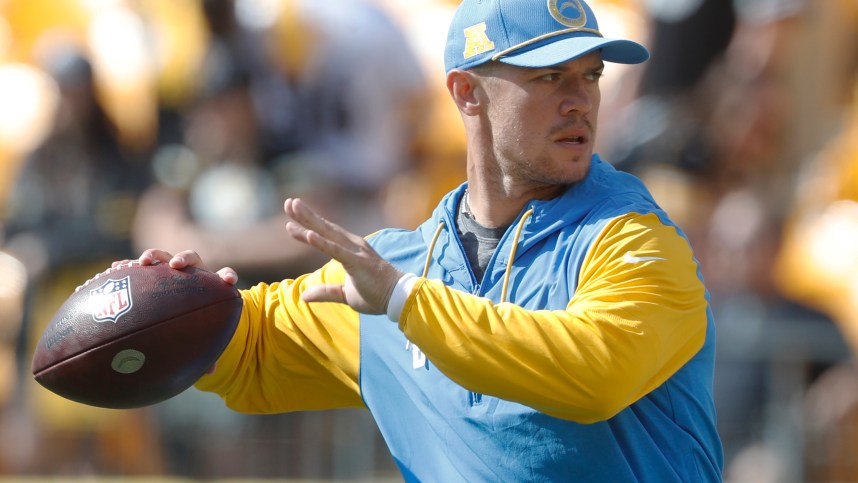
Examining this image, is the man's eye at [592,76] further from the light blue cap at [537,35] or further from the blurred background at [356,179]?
the blurred background at [356,179]

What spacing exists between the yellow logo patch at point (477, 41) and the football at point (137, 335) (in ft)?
3.15

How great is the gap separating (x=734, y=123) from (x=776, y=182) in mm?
459

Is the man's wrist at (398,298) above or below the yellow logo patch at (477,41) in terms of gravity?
below

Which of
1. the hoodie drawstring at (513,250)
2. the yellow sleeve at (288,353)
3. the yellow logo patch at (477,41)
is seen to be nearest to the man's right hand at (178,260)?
the yellow sleeve at (288,353)

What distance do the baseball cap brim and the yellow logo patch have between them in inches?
2.6

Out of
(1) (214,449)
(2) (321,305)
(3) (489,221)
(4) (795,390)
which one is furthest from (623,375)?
(1) (214,449)

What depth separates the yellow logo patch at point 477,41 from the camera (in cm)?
416

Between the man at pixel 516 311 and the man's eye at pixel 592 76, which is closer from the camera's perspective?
the man at pixel 516 311

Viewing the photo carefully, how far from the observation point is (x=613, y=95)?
8539 mm

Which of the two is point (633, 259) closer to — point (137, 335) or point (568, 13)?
point (568, 13)

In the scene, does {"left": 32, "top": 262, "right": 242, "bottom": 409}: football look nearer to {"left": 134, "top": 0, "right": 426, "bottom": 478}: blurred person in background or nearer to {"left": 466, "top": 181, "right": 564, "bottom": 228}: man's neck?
{"left": 466, "top": 181, "right": 564, "bottom": 228}: man's neck

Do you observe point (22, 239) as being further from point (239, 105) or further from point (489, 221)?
point (489, 221)

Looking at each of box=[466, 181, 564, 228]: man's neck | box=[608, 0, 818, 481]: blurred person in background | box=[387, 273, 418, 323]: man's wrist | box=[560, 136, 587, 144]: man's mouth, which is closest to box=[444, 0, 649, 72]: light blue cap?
box=[560, 136, 587, 144]: man's mouth

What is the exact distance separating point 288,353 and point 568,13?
1.36m
